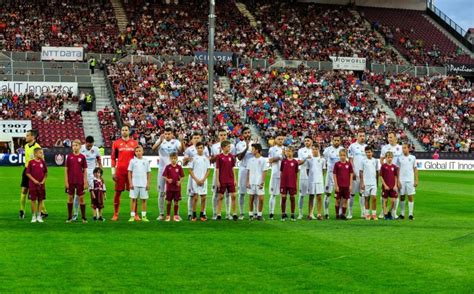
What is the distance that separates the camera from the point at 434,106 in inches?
2441

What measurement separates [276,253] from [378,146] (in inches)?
1636

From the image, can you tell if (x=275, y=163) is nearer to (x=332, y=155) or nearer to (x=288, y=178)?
(x=288, y=178)

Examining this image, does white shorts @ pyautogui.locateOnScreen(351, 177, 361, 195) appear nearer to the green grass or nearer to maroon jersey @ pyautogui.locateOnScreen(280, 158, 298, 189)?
the green grass

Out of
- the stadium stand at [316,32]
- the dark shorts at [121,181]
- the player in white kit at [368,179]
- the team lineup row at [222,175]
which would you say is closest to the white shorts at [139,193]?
the team lineup row at [222,175]

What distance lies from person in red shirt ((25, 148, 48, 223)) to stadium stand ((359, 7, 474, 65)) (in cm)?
5513

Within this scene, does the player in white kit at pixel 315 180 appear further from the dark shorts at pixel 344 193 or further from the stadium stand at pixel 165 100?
the stadium stand at pixel 165 100

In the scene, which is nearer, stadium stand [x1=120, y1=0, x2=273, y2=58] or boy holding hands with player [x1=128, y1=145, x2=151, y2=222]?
boy holding hands with player [x1=128, y1=145, x2=151, y2=222]

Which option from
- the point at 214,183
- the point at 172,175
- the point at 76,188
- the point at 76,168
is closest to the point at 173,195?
the point at 172,175

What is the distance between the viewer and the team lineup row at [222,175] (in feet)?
61.2

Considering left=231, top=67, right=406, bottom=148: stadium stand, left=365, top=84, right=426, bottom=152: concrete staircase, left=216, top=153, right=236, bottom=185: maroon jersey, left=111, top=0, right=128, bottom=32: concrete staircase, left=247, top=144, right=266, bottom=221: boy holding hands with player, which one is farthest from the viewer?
left=111, top=0, right=128, bottom=32: concrete staircase

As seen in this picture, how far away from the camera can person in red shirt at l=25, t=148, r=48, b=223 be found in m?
18.2

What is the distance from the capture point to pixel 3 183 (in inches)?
1291

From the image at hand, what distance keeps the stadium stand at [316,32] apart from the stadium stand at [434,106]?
435 cm

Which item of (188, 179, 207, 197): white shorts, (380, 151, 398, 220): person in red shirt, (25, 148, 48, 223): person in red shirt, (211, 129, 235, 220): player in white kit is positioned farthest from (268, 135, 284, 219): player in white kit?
(25, 148, 48, 223): person in red shirt
